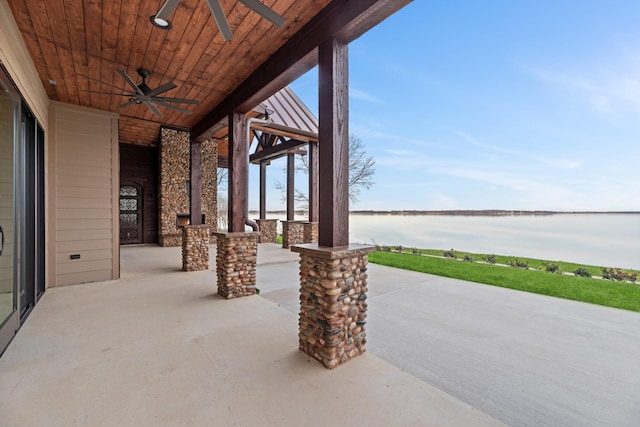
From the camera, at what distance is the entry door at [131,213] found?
9182 millimetres

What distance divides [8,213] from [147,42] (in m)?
2.26

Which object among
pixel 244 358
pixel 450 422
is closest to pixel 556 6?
pixel 450 422

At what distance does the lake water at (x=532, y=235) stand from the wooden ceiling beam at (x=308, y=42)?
2.45 m

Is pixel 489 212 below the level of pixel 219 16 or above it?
below

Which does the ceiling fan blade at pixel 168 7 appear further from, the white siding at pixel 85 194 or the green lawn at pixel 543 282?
the green lawn at pixel 543 282

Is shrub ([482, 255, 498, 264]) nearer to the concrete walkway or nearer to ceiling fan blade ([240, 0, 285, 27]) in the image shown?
the concrete walkway

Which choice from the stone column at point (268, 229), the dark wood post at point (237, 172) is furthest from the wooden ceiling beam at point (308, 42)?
the stone column at point (268, 229)

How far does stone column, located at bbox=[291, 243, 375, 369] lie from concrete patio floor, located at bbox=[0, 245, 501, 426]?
119 millimetres

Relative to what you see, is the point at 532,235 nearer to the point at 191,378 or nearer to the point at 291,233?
the point at 291,233

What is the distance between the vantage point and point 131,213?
936cm

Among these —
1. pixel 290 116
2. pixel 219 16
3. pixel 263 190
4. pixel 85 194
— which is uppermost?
pixel 290 116

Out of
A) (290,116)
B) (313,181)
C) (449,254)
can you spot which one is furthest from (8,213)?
(449,254)

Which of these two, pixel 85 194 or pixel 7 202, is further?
pixel 85 194

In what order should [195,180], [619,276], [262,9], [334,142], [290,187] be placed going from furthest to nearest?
[290,187] → [195,180] → [619,276] → [334,142] → [262,9]
